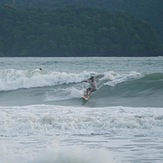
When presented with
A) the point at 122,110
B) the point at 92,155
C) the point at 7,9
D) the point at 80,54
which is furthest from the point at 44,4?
the point at 92,155

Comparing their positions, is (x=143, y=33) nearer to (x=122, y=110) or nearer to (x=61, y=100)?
(x=61, y=100)

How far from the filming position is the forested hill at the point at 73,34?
85.9 metres

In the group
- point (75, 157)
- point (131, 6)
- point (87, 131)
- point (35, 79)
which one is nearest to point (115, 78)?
point (35, 79)

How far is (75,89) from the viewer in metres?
28.3

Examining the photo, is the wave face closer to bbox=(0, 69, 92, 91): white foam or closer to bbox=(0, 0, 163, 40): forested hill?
bbox=(0, 69, 92, 91): white foam

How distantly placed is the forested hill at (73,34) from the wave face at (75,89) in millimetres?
49504

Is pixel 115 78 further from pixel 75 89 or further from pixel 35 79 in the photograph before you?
pixel 35 79

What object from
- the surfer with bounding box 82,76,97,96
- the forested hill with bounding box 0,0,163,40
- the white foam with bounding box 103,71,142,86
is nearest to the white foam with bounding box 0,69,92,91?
the white foam with bounding box 103,71,142,86

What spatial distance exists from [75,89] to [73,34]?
203 feet

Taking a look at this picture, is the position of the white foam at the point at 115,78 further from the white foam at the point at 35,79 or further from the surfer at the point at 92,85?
the surfer at the point at 92,85

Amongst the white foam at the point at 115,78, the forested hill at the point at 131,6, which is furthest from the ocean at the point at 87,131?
the forested hill at the point at 131,6

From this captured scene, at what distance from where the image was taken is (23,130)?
1551 centimetres

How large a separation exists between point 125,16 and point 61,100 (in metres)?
73.1

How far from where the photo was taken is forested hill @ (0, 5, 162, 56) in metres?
85.9
